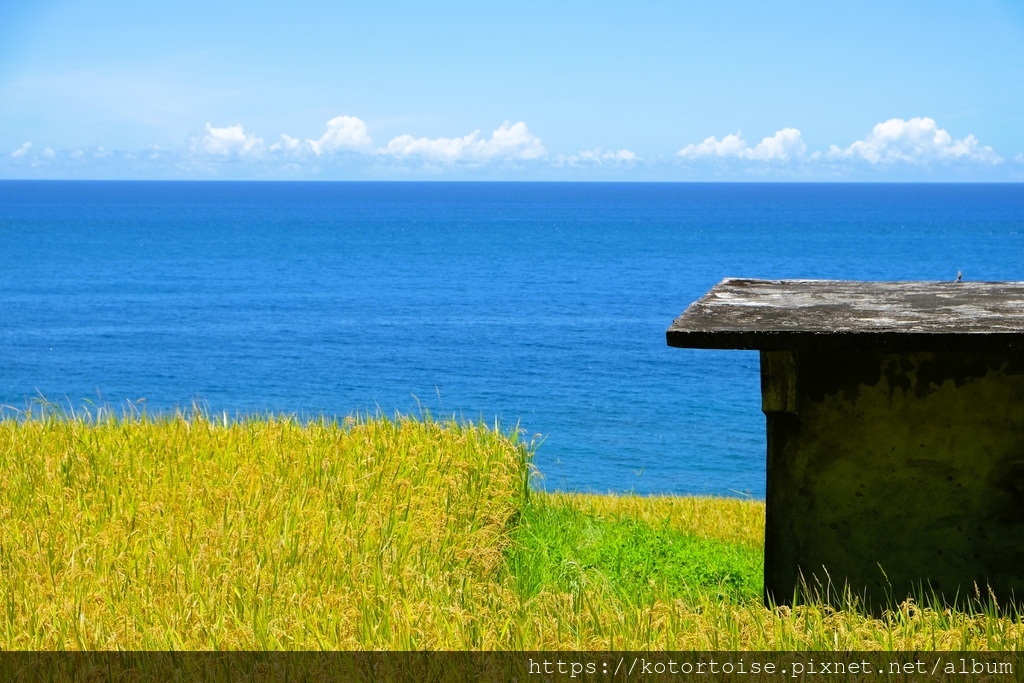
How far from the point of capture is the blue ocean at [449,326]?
2933 centimetres

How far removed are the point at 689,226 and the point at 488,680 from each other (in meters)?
146

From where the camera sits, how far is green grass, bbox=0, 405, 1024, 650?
546cm

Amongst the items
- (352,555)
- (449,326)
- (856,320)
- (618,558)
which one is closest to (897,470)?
(856,320)

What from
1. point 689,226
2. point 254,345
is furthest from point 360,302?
point 689,226

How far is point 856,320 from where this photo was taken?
627 centimetres

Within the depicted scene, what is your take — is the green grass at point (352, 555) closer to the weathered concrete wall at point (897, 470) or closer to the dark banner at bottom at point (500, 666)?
the dark banner at bottom at point (500, 666)

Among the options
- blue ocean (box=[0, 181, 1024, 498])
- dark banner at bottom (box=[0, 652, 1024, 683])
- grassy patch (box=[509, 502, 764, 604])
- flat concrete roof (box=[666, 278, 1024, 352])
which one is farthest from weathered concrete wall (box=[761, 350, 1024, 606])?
blue ocean (box=[0, 181, 1024, 498])

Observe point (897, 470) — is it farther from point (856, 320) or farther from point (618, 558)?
point (618, 558)

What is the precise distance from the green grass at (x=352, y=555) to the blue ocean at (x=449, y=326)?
→ 0.84m

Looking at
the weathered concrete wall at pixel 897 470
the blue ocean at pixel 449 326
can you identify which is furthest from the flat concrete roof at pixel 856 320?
the blue ocean at pixel 449 326

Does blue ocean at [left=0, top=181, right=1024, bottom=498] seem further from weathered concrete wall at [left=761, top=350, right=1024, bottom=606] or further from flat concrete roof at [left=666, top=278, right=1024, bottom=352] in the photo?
weathered concrete wall at [left=761, top=350, right=1024, bottom=606]

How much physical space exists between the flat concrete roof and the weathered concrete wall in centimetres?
25

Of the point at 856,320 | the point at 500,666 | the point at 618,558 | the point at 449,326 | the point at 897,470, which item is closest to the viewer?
the point at 500,666

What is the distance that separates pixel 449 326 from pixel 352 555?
46.9 meters
